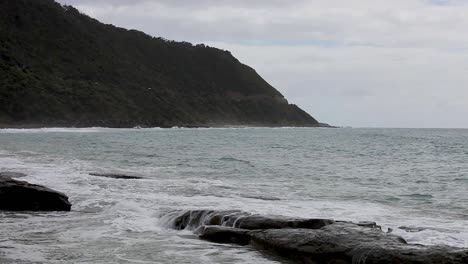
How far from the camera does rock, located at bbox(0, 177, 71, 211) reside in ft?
37.4

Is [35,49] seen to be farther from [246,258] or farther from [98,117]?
[246,258]

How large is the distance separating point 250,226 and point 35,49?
9445cm

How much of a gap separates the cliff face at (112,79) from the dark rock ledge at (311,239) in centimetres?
6958

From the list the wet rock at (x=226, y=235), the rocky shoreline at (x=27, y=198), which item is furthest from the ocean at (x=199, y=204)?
the rocky shoreline at (x=27, y=198)

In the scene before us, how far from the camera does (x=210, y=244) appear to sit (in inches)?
343

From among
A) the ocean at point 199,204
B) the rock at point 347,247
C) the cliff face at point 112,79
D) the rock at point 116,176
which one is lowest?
the ocean at point 199,204

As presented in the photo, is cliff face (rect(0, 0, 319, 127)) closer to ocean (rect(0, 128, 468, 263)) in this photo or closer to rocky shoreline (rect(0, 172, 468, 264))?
ocean (rect(0, 128, 468, 263))

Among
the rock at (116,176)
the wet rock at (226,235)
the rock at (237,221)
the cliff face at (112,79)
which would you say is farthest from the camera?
the cliff face at (112,79)

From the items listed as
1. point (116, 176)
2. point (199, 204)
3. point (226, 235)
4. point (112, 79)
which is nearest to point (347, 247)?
point (226, 235)

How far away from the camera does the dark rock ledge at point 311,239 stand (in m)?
6.91

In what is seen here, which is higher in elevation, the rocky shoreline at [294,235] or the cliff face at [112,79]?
the cliff face at [112,79]

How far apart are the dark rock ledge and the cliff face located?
69.6 meters

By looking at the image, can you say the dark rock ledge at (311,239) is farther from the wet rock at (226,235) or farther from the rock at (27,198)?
the rock at (27,198)

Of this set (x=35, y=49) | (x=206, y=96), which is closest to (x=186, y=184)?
(x=35, y=49)
